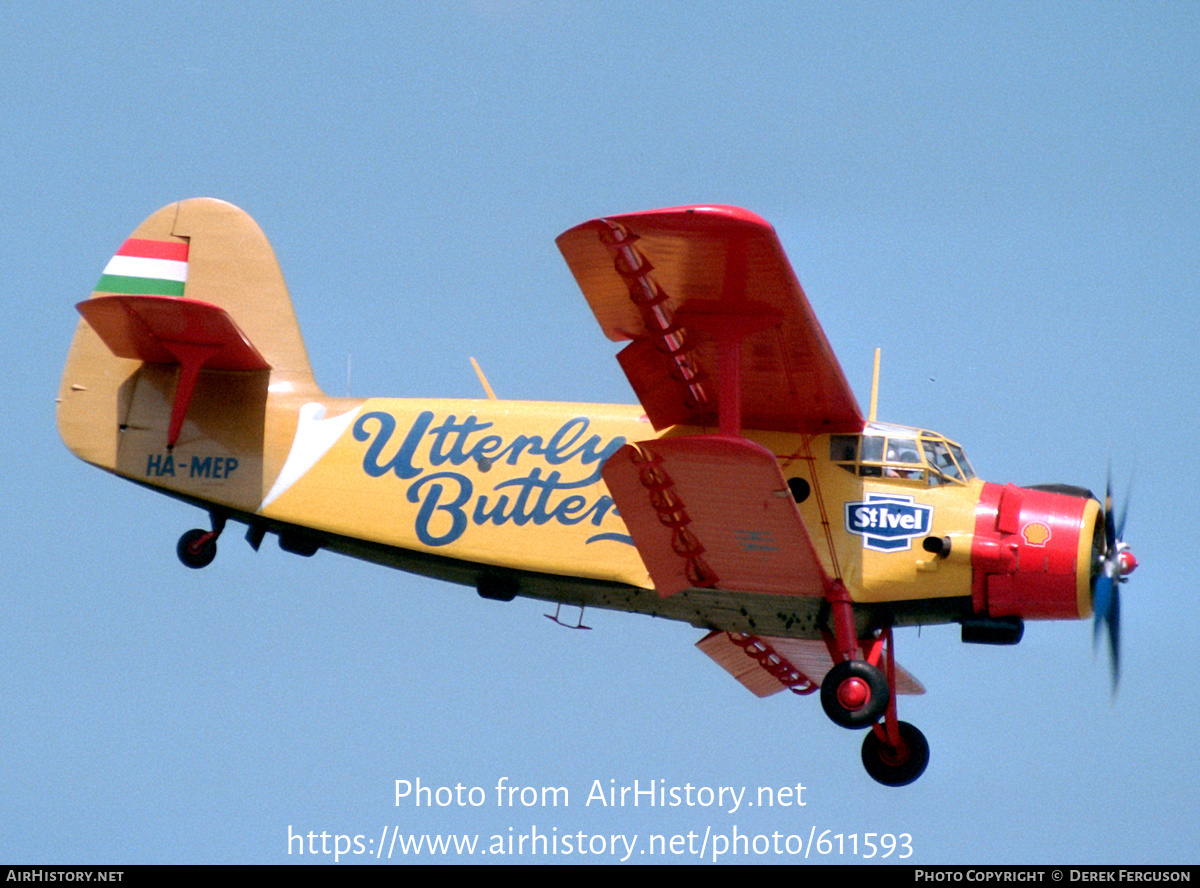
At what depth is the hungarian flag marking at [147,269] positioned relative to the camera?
48.2ft

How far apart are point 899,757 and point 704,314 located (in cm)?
432

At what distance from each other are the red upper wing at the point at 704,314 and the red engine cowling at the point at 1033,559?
128 centimetres

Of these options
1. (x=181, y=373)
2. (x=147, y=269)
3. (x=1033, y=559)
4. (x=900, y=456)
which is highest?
(x=147, y=269)

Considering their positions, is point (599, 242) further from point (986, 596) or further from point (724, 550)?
point (986, 596)

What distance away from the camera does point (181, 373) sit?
1368 centimetres

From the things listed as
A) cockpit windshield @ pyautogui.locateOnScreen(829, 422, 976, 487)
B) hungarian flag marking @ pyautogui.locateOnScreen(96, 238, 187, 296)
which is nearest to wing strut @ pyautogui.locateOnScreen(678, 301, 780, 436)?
cockpit windshield @ pyautogui.locateOnScreen(829, 422, 976, 487)

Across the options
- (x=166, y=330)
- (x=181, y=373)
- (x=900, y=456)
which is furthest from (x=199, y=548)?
(x=900, y=456)

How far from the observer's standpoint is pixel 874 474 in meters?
12.1

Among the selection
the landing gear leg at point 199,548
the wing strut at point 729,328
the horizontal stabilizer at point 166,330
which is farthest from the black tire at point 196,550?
the wing strut at point 729,328

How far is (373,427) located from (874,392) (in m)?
4.08

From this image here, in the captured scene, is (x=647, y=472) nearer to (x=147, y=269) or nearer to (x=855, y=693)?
(x=855, y=693)

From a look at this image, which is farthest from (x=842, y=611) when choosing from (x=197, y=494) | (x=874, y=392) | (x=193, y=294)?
(x=193, y=294)

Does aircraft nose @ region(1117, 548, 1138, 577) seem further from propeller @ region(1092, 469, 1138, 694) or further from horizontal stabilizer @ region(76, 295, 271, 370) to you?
horizontal stabilizer @ region(76, 295, 271, 370)

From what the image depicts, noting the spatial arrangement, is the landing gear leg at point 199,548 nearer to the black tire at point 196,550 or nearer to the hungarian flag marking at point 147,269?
the black tire at point 196,550
